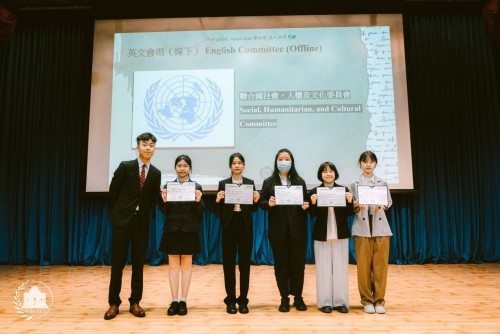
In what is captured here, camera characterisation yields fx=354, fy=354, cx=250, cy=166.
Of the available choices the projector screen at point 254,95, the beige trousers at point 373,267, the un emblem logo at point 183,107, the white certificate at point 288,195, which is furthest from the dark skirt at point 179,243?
the un emblem logo at point 183,107

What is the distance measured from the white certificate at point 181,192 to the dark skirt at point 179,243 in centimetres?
27

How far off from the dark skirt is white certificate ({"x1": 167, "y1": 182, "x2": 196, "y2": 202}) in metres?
0.27

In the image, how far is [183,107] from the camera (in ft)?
17.0

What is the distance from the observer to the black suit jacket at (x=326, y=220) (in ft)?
9.33

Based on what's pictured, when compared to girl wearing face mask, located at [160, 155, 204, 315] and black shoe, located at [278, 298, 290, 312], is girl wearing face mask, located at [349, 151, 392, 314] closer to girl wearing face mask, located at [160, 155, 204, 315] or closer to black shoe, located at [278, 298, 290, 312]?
black shoe, located at [278, 298, 290, 312]

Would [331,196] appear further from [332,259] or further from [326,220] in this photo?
[332,259]

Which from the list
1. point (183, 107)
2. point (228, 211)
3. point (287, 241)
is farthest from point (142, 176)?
point (183, 107)

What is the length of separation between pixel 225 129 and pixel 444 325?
11.8ft

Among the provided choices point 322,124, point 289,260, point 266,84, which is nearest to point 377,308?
point 289,260

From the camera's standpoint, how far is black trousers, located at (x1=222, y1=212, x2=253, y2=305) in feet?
9.30

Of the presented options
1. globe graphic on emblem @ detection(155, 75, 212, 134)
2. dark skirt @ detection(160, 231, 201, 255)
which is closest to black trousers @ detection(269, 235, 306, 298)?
dark skirt @ detection(160, 231, 201, 255)

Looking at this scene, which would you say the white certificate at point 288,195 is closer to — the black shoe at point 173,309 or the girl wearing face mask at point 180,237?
the girl wearing face mask at point 180,237

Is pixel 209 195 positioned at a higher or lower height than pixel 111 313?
higher

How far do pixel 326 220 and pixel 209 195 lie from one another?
2.81m
